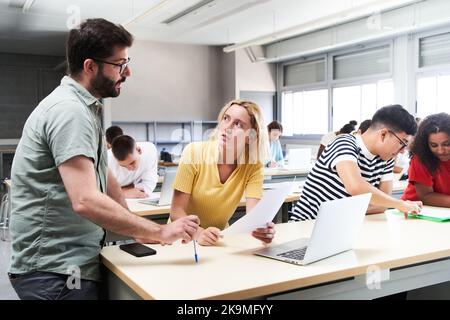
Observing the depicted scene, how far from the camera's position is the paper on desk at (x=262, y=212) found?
1515 mm

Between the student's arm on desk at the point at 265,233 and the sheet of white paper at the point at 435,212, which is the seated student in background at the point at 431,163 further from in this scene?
the student's arm on desk at the point at 265,233

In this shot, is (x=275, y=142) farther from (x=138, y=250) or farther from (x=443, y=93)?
(x=138, y=250)

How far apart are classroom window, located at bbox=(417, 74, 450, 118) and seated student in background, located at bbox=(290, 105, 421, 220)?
17.8 ft

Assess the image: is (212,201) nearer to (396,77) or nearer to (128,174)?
(128,174)

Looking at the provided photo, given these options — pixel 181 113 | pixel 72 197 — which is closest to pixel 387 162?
pixel 72 197

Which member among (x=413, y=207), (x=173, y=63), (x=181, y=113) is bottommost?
(x=413, y=207)

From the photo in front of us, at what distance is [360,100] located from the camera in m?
8.68

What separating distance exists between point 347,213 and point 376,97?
24.1 feet

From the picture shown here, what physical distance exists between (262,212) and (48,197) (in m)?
0.70

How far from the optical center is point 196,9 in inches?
280

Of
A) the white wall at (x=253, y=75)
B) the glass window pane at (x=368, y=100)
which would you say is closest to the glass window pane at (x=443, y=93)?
the glass window pane at (x=368, y=100)

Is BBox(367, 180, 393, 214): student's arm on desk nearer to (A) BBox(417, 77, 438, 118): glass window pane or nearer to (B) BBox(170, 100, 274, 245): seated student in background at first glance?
(B) BBox(170, 100, 274, 245): seated student in background

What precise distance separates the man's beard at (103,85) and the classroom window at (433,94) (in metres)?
6.59

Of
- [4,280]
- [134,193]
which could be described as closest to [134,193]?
[134,193]
